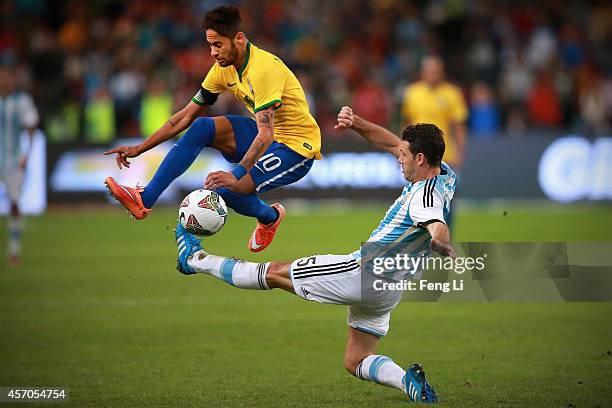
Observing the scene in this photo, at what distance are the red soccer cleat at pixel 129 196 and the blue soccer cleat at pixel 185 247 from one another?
2.04 ft

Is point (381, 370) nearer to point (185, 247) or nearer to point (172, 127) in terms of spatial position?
point (185, 247)

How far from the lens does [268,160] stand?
8.17 m

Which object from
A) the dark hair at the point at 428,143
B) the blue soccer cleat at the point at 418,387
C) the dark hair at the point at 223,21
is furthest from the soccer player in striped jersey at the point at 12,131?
the dark hair at the point at 428,143

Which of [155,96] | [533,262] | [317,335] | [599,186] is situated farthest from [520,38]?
[533,262]

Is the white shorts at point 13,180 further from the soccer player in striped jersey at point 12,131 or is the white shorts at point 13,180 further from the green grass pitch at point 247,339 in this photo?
the green grass pitch at point 247,339

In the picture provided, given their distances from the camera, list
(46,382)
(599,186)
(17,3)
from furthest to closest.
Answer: (17,3), (599,186), (46,382)

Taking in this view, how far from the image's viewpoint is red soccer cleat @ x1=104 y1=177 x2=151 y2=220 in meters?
7.75

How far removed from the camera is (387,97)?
22562mm

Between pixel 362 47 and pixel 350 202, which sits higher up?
pixel 362 47

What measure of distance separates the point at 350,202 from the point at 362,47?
577 cm

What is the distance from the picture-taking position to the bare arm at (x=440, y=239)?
19.3ft

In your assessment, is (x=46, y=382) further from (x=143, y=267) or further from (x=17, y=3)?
(x=17, y=3)

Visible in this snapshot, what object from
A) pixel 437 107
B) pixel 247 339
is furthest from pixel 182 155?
pixel 437 107

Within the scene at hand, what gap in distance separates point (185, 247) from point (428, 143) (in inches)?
71.6
